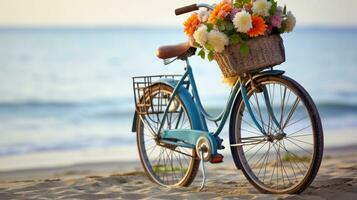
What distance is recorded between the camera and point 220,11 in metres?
5.10

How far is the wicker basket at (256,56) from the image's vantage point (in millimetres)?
4879

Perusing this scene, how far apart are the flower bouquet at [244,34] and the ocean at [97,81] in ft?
17.5

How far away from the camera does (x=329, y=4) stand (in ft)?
136

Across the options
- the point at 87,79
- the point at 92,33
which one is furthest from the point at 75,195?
the point at 92,33

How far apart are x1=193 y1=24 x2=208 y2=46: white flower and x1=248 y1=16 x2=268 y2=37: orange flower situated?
302 millimetres

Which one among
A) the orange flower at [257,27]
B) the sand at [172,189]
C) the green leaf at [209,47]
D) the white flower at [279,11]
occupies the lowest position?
the sand at [172,189]

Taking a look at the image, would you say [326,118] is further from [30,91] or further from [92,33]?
[92,33]

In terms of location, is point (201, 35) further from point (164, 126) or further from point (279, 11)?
point (164, 126)

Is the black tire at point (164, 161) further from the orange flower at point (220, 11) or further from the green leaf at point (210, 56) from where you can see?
the orange flower at point (220, 11)

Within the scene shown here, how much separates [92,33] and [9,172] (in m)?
41.2

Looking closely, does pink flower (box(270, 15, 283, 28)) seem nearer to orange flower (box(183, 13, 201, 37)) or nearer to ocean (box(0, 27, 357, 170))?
orange flower (box(183, 13, 201, 37))

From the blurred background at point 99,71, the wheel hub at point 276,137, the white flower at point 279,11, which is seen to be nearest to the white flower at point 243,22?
the white flower at point 279,11

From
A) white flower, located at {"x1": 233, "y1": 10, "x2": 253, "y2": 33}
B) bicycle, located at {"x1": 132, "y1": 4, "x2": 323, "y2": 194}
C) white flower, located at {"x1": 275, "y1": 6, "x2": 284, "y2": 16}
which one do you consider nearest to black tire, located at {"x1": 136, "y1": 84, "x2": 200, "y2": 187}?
bicycle, located at {"x1": 132, "y1": 4, "x2": 323, "y2": 194}

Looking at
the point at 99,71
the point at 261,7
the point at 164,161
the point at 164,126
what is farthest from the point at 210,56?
the point at 99,71
